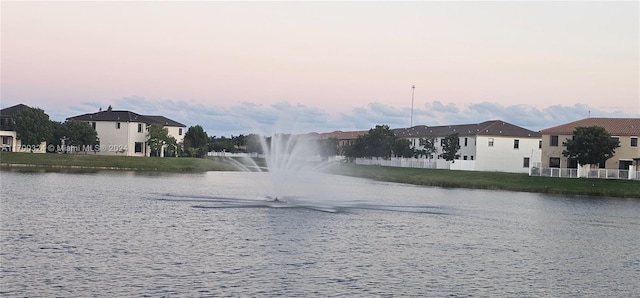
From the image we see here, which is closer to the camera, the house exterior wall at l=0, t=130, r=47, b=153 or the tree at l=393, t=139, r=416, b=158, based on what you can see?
the house exterior wall at l=0, t=130, r=47, b=153

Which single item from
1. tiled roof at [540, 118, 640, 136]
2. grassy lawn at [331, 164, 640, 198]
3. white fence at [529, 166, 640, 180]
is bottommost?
grassy lawn at [331, 164, 640, 198]

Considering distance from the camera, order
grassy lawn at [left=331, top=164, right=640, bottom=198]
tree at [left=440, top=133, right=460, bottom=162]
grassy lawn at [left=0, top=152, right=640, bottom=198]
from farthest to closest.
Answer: tree at [left=440, top=133, right=460, bottom=162], grassy lawn at [left=0, top=152, right=640, bottom=198], grassy lawn at [left=331, top=164, right=640, bottom=198]

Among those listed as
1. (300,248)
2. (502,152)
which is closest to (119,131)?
(502,152)

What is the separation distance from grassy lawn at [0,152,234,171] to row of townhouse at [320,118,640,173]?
3517cm

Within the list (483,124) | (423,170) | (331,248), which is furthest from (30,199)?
(483,124)

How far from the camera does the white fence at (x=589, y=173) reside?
77562 mm

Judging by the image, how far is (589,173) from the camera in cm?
8075

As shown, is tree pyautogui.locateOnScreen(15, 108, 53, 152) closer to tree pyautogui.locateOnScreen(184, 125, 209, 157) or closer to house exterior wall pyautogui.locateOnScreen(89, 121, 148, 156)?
house exterior wall pyautogui.locateOnScreen(89, 121, 148, 156)

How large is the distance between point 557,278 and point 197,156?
111 metres

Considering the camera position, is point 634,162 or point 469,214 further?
point 634,162

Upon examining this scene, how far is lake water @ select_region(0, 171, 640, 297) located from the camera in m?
22.8

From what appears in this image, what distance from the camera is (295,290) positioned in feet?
73.0

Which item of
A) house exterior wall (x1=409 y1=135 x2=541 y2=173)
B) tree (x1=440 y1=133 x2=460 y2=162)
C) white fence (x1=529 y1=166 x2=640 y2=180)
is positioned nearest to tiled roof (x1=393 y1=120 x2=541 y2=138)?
house exterior wall (x1=409 y1=135 x2=541 y2=173)

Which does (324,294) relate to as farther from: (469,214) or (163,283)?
(469,214)
